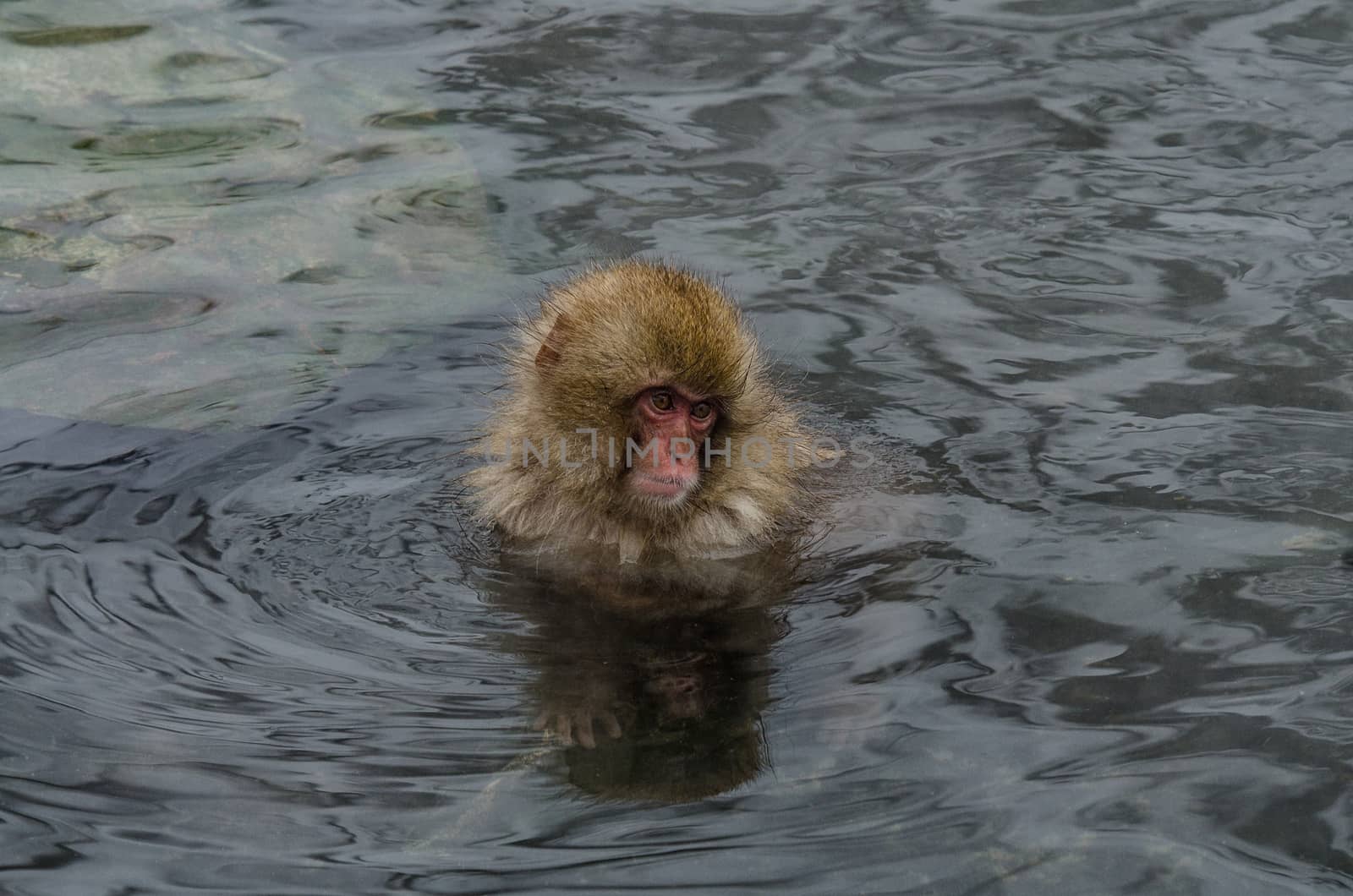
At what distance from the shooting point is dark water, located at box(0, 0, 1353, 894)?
3.30 metres

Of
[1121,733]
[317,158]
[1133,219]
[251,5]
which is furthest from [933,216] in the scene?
[251,5]

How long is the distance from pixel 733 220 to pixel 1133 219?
1639mm

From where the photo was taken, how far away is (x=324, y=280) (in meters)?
6.65

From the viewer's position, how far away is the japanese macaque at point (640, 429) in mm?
4309

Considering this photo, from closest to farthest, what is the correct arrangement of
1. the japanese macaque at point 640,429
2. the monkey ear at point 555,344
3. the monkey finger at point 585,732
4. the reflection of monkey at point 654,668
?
1. the reflection of monkey at point 654,668
2. the monkey finger at point 585,732
3. the japanese macaque at point 640,429
4. the monkey ear at point 555,344

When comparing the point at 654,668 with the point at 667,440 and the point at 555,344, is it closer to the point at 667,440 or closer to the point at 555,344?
the point at 667,440

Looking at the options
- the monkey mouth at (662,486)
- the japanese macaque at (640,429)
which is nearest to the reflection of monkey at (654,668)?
the japanese macaque at (640,429)

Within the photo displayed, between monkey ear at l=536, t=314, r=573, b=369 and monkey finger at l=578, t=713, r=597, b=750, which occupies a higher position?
monkey ear at l=536, t=314, r=573, b=369

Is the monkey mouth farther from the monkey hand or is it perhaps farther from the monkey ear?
the monkey hand

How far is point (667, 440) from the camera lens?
4.34 m

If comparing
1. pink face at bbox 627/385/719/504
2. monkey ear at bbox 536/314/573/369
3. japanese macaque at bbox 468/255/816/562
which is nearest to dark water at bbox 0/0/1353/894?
japanese macaque at bbox 468/255/816/562

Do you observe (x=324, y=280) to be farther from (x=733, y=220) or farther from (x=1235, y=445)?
(x=1235, y=445)

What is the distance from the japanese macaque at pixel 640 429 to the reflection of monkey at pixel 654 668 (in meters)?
0.11

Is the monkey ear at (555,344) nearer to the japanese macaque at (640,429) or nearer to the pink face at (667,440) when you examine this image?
the japanese macaque at (640,429)
